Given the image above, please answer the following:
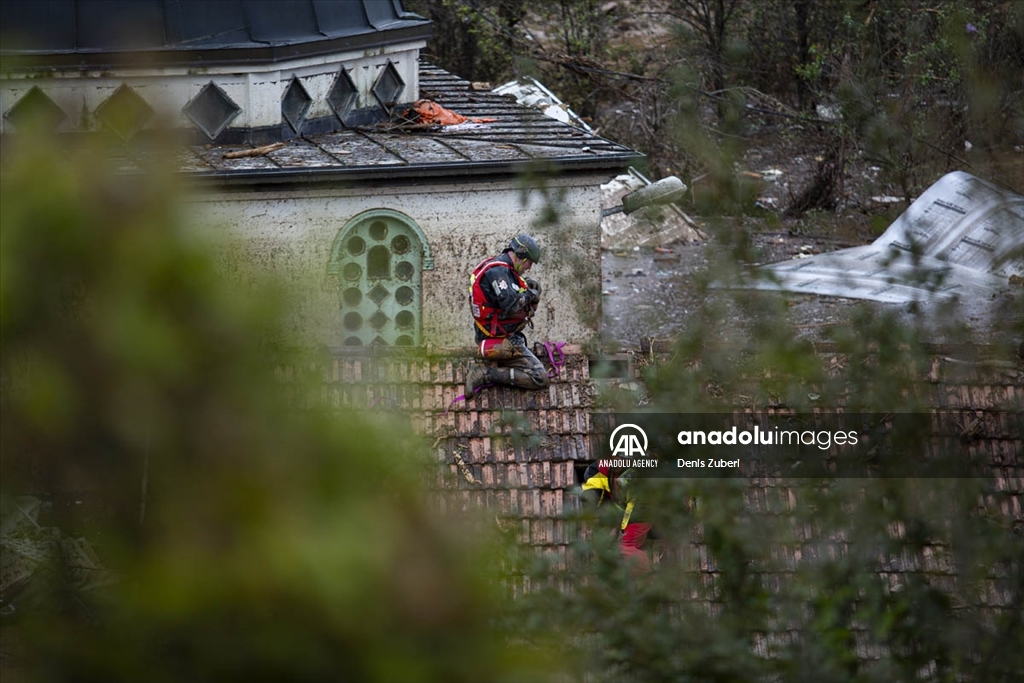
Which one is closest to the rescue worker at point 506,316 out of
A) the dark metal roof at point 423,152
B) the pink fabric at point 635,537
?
the dark metal roof at point 423,152

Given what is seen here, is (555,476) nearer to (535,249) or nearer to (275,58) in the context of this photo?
(535,249)

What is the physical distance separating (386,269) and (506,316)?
4305 mm

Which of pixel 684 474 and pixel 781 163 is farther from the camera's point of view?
pixel 781 163

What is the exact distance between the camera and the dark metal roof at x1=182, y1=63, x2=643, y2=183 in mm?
13367

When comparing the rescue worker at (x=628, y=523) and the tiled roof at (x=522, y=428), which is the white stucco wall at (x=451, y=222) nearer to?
the tiled roof at (x=522, y=428)

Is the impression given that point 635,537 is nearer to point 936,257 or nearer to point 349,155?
point 936,257

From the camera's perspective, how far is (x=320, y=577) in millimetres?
1348

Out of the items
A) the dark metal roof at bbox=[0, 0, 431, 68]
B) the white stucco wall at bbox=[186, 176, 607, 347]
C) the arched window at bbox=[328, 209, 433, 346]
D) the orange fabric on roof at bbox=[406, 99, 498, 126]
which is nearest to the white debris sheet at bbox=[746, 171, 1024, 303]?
the white stucco wall at bbox=[186, 176, 607, 347]

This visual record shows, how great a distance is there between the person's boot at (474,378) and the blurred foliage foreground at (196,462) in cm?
784

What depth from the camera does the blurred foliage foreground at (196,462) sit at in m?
1.38

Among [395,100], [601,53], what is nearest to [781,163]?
[601,53]

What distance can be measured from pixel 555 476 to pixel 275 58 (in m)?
8.12

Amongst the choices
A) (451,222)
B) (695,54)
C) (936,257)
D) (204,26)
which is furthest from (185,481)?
(695,54)

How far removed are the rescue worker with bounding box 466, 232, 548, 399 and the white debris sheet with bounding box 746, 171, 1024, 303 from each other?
7.02ft
